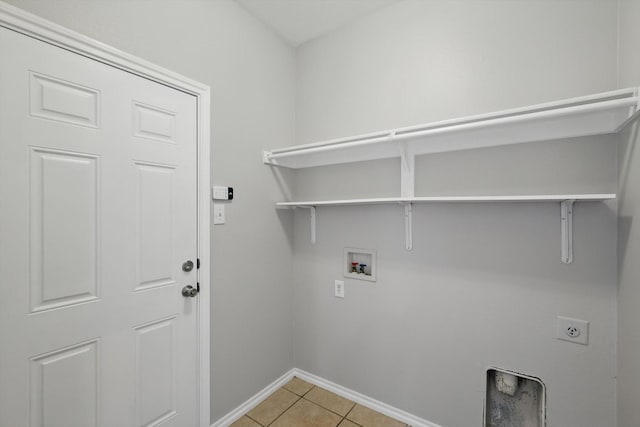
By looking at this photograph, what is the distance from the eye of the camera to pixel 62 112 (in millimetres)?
1094

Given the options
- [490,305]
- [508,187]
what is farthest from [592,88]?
[490,305]

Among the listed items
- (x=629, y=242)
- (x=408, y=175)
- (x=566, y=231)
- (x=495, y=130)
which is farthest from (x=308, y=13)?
(x=629, y=242)

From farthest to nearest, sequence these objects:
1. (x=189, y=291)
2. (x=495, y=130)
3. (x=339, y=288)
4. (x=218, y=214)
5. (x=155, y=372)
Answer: (x=339, y=288), (x=218, y=214), (x=189, y=291), (x=155, y=372), (x=495, y=130)

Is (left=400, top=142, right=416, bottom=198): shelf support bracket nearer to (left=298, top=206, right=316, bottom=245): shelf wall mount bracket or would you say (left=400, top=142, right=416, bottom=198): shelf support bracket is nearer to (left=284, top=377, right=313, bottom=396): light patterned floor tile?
(left=298, top=206, right=316, bottom=245): shelf wall mount bracket

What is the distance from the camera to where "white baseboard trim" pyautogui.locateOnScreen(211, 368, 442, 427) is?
170 centimetres

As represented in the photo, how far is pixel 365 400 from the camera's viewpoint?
1884 millimetres

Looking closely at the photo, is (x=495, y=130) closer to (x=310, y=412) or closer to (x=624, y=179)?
(x=624, y=179)

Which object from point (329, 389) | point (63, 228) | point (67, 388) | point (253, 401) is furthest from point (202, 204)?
point (329, 389)

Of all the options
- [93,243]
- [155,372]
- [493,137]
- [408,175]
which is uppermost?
[493,137]

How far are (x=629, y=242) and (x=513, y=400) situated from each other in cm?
99

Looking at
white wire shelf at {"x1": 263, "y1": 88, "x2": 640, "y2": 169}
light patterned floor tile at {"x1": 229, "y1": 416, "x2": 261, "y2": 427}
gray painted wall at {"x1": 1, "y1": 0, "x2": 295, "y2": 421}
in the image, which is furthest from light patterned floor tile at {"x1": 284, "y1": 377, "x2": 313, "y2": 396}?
white wire shelf at {"x1": 263, "y1": 88, "x2": 640, "y2": 169}

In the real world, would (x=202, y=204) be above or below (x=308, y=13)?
below

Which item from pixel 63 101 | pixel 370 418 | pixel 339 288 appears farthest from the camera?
pixel 339 288

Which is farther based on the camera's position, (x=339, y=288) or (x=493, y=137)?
(x=339, y=288)
